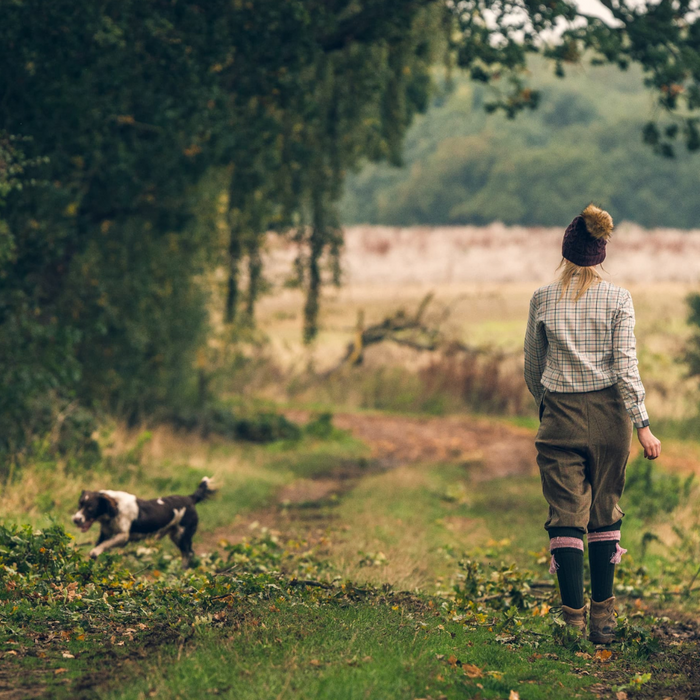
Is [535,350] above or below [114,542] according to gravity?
above

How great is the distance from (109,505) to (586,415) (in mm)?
3897

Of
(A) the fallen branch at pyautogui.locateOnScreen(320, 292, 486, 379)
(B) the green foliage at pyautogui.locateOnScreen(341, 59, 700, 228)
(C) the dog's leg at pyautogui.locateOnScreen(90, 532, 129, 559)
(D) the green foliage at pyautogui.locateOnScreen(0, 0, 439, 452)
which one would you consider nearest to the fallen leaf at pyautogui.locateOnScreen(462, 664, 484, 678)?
(C) the dog's leg at pyautogui.locateOnScreen(90, 532, 129, 559)

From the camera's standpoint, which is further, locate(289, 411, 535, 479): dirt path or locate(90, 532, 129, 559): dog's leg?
locate(289, 411, 535, 479): dirt path

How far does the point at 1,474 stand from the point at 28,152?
3450 millimetres

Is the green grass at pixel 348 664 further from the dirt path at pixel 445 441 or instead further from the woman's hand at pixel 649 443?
the dirt path at pixel 445 441

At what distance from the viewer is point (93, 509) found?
7738mm

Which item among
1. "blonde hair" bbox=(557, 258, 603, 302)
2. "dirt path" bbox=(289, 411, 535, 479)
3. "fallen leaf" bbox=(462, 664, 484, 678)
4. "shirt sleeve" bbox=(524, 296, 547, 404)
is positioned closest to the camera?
"fallen leaf" bbox=(462, 664, 484, 678)

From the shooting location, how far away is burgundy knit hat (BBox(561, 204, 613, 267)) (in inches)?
Result: 227

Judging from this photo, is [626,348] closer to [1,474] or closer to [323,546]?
[323,546]

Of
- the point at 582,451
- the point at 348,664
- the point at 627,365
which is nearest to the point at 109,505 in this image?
the point at 348,664

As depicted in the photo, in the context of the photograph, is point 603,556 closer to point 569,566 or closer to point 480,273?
point 569,566

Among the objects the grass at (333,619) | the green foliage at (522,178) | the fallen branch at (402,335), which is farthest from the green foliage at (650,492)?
the green foliage at (522,178)

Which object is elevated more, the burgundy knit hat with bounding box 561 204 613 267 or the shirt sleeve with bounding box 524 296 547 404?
the burgundy knit hat with bounding box 561 204 613 267

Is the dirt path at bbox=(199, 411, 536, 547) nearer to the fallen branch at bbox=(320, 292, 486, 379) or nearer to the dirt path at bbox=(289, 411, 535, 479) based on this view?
the dirt path at bbox=(289, 411, 535, 479)
